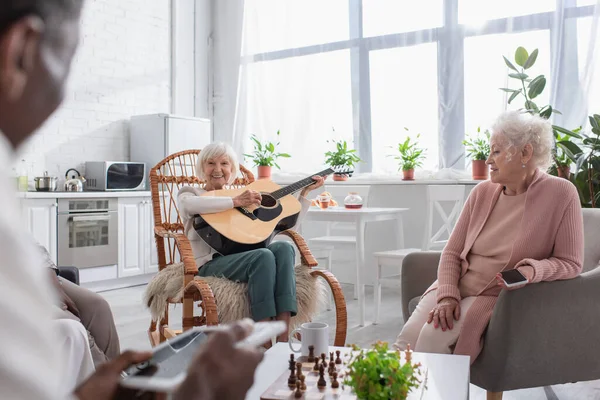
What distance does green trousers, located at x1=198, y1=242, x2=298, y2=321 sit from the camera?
2.48 m

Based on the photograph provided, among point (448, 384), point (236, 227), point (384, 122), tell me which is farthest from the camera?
point (384, 122)

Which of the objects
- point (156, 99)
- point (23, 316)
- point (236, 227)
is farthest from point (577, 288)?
point (156, 99)

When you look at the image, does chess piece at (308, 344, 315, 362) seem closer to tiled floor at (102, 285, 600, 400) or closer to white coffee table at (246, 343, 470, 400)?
white coffee table at (246, 343, 470, 400)

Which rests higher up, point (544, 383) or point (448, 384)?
point (448, 384)

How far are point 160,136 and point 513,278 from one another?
4.35m

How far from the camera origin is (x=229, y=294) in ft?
7.98

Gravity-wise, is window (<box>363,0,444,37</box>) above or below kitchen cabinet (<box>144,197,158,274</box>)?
above

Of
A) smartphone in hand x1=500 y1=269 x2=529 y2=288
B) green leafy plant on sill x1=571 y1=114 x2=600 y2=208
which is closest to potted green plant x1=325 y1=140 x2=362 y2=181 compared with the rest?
green leafy plant on sill x1=571 y1=114 x2=600 y2=208

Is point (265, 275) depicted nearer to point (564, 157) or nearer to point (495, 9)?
point (564, 157)

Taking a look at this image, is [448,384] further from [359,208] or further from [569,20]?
[569,20]

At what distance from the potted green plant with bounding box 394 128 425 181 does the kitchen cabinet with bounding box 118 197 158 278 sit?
2344 mm

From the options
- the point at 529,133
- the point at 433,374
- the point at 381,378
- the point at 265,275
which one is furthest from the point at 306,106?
the point at 381,378

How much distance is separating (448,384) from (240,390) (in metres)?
1.03

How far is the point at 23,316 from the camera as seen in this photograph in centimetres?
31
